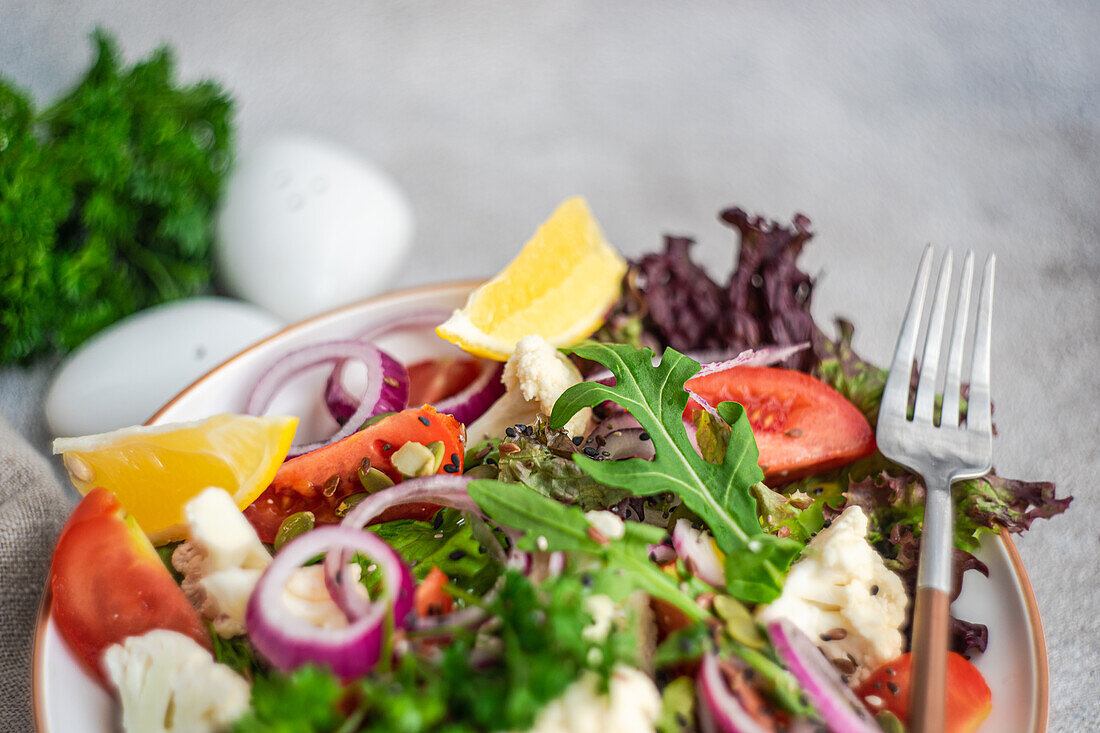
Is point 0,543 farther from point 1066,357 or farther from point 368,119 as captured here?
point 1066,357

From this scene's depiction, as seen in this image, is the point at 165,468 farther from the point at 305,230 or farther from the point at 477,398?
the point at 305,230

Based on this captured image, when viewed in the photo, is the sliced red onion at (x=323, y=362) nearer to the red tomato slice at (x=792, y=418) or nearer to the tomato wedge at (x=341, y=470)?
the tomato wedge at (x=341, y=470)

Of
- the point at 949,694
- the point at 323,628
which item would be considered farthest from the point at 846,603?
the point at 323,628

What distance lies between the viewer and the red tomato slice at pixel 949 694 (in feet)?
4.06

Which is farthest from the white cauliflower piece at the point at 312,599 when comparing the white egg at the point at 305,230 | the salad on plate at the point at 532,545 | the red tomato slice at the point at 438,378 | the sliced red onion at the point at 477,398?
the white egg at the point at 305,230

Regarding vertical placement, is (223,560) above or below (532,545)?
below

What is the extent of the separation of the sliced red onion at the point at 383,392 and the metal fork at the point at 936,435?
3.24 ft

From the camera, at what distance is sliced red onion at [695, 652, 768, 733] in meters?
1.06

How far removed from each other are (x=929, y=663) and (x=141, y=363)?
1885mm

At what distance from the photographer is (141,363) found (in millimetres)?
2113

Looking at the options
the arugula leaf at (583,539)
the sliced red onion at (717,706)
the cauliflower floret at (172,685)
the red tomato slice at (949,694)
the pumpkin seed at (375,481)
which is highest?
the arugula leaf at (583,539)

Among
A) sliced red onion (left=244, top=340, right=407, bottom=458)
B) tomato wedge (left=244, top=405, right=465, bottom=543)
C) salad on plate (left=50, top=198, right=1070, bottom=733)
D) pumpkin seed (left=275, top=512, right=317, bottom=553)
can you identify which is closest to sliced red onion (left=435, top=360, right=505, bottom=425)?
salad on plate (left=50, top=198, right=1070, bottom=733)

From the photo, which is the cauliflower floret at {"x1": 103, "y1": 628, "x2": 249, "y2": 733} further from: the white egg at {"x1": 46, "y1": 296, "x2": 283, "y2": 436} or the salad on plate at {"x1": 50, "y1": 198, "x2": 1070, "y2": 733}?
the white egg at {"x1": 46, "y1": 296, "x2": 283, "y2": 436}

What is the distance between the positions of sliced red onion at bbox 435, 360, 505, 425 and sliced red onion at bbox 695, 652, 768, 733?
2.84 feet
